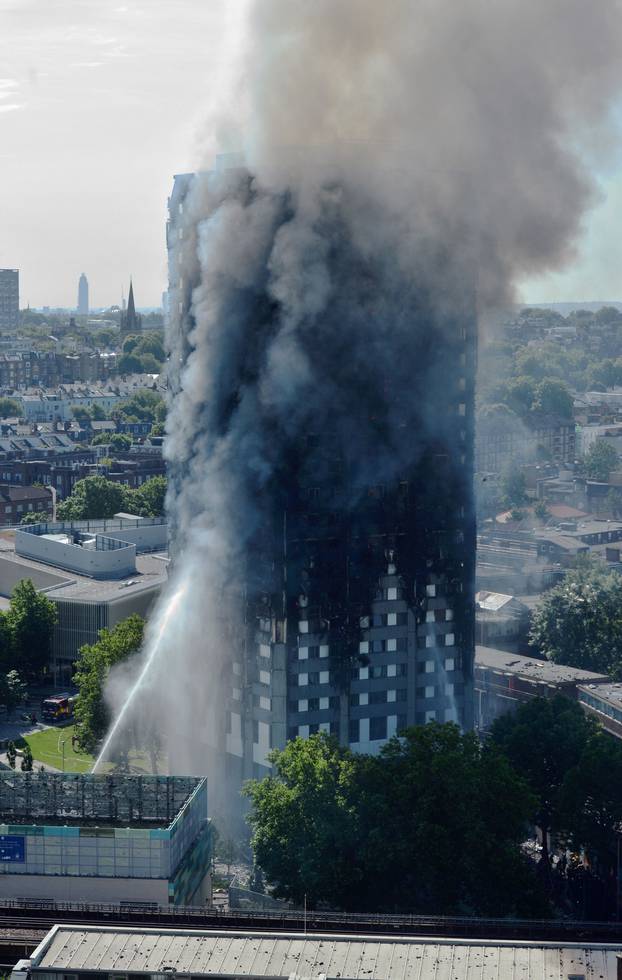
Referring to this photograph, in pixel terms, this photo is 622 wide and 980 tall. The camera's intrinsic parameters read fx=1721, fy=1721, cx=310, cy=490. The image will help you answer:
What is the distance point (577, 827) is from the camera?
55.1 m

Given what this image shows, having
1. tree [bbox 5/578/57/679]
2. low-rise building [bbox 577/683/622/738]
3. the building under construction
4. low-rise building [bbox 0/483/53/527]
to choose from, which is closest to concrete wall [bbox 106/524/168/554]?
tree [bbox 5/578/57/679]

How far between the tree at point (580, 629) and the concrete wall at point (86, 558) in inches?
863

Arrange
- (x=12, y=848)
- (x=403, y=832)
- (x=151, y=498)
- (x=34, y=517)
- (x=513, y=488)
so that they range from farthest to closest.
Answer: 1. (x=513, y=488)
2. (x=34, y=517)
3. (x=151, y=498)
4. (x=403, y=832)
5. (x=12, y=848)

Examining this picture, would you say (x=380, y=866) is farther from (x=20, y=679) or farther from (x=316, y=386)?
(x=20, y=679)

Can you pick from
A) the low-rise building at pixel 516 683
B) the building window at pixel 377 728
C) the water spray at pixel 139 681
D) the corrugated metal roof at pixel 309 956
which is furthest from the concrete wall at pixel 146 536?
the corrugated metal roof at pixel 309 956

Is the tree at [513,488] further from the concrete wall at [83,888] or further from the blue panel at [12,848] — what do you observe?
the blue panel at [12,848]

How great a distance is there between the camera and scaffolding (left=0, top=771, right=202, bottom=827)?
166 ft

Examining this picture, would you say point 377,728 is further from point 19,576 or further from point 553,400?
point 553,400

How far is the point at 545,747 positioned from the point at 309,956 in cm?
2128

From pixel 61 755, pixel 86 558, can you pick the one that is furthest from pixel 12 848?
pixel 86 558

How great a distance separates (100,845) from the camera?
48594 mm

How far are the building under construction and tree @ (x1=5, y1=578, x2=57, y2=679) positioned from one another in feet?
108

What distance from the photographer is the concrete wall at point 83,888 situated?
4819cm

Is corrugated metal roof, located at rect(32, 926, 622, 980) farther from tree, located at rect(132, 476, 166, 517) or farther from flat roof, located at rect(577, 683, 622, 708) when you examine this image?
tree, located at rect(132, 476, 166, 517)
